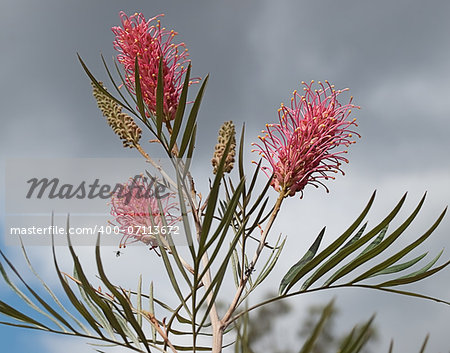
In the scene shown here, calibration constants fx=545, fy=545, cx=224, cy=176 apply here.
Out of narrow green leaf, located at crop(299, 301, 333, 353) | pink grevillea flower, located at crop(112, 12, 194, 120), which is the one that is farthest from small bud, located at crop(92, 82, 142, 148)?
narrow green leaf, located at crop(299, 301, 333, 353)

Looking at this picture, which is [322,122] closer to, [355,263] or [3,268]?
[355,263]

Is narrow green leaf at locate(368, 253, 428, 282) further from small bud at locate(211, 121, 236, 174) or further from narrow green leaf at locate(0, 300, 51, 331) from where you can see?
narrow green leaf at locate(0, 300, 51, 331)

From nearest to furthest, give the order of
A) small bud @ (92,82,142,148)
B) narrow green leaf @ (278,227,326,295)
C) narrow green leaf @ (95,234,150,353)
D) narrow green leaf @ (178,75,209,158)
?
narrow green leaf @ (95,234,150,353), narrow green leaf @ (178,75,209,158), narrow green leaf @ (278,227,326,295), small bud @ (92,82,142,148)

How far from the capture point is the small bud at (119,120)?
3.61ft

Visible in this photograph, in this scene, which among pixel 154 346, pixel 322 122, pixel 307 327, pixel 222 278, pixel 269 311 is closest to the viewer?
pixel 222 278

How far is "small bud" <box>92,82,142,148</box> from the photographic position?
1.10 meters

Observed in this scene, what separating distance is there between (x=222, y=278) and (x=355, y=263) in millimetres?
277

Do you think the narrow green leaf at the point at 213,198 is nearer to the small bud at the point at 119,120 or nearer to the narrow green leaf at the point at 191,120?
the narrow green leaf at the point at 191,120

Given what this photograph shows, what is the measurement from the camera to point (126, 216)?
112 cm

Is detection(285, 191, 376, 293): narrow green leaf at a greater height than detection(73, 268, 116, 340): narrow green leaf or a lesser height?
greater

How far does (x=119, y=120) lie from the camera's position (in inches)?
43.7

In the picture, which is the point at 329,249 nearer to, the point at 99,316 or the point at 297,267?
the point at 297,267

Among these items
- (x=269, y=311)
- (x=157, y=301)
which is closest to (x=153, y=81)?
(x=157, y=301)

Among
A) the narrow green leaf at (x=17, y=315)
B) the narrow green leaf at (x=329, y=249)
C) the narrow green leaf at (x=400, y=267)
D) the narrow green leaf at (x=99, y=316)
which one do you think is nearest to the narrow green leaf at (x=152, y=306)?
the narrow green leaf at (x=99, y=316)
